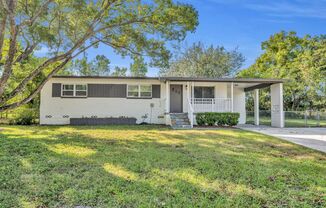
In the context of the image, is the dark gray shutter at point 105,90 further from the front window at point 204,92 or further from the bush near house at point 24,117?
the front window at point 204,92

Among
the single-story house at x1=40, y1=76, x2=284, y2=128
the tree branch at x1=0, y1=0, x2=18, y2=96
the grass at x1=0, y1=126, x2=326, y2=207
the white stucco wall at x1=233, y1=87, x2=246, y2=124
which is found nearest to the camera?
the grass at x1=0, y1=126, x2=326, y2=207

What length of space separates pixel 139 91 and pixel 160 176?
10890 mm

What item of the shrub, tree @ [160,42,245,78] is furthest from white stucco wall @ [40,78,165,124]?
tree @ [160,42,245,78]

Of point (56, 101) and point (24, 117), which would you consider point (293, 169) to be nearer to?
point (56, 101)

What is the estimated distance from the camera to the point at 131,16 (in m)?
9.88

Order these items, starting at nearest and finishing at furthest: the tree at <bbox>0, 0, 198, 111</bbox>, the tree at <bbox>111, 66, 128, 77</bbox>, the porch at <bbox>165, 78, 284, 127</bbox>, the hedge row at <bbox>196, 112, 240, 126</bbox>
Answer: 1. the tree at <bbox>0, 0, 198, 111</bbox>
2. the hedge row at <bbox>196, 112, 240, 126</bbox>
3. the porch at <bbox>165, 78, 284, 127</bbox>
4. the tree at <bbox>111, 66, 128, 77</bbox>

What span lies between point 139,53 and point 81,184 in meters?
8.21

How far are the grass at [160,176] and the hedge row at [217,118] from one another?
575 cm

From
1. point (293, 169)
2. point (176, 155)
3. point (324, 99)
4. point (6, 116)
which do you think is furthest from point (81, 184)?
point (324, 99)

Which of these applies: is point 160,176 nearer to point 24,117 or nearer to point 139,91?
point 139,91

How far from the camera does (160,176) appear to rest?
4156 mm

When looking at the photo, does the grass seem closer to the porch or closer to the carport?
the porch

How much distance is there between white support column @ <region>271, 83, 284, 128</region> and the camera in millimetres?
13102

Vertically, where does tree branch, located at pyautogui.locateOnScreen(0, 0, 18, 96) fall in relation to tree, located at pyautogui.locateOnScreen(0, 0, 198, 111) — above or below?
below
